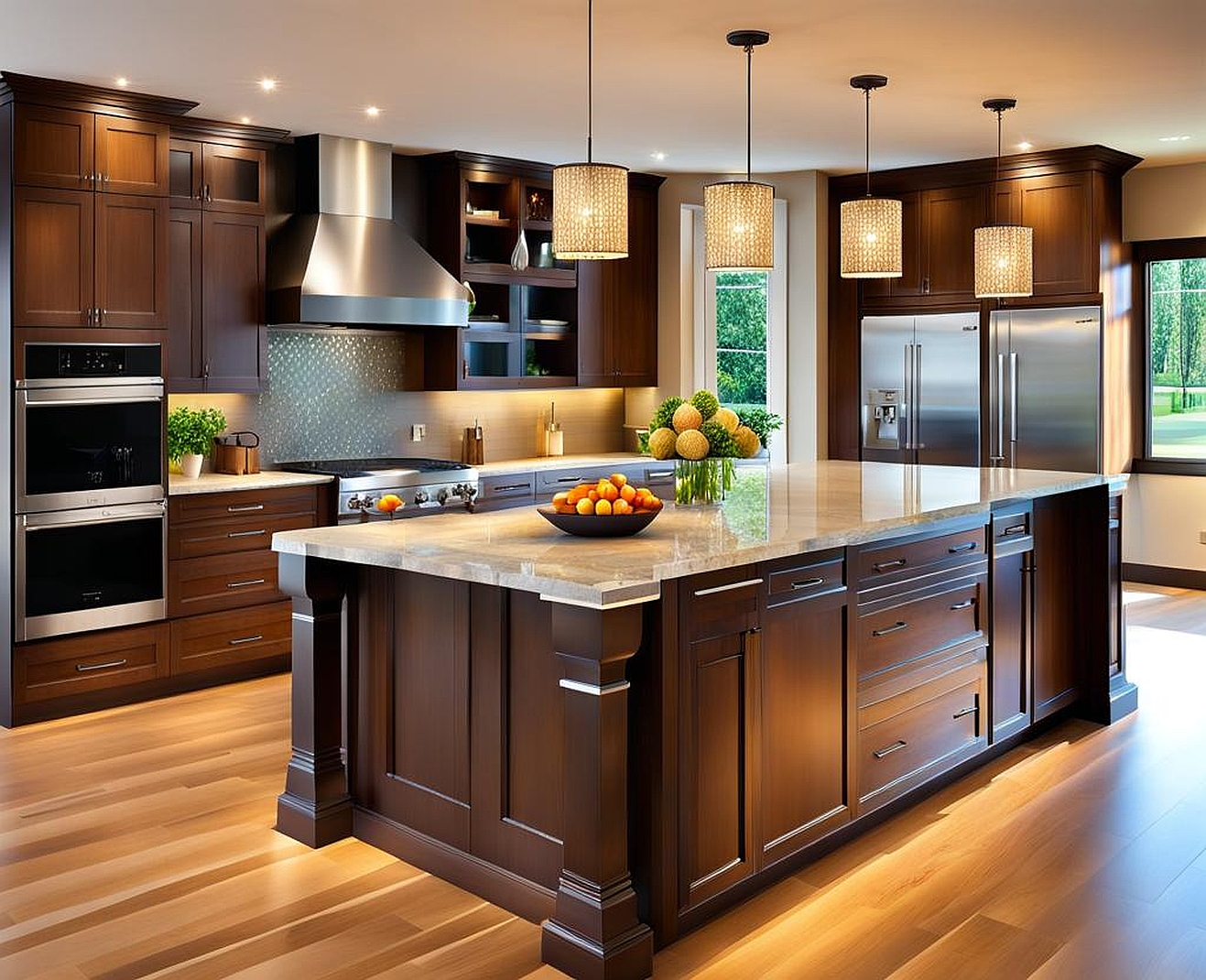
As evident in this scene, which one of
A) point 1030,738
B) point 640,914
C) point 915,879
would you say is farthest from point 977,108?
point 640,914

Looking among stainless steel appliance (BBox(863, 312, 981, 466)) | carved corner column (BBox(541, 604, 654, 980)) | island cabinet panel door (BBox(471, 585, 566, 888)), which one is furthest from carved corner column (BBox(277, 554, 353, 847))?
stainless steel appliance (BBox(863, 312, 981, 466))

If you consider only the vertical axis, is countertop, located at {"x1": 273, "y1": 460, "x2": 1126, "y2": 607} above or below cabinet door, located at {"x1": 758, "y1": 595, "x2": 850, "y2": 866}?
above

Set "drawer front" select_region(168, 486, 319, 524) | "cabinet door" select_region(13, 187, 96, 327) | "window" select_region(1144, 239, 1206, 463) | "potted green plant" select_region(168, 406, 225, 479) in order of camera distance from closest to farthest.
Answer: "cabinet door" select_region(13, 187, 96, 327)
"drawer front" select_region(168, 486, 319, 524)
"potted green plant" select_region(168, 406, 225, 479)
"window" select_region(1144, 239, 1206, 463)

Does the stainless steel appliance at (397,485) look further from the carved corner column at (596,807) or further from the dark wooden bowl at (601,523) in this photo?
the carved corner column at (596,807)

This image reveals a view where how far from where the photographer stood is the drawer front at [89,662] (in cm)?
525

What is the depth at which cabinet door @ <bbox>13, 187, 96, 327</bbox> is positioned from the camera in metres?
5.18

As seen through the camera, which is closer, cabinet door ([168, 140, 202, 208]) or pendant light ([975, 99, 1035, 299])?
pendant light ([975, 99, 1035, 299])

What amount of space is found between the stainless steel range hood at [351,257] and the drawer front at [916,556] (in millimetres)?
3436

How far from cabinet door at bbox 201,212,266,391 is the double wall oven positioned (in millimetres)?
496

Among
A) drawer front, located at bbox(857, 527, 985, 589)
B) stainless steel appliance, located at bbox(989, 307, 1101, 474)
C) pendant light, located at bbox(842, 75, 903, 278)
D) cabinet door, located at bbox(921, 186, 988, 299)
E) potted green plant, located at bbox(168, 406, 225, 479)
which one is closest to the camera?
drawer front, located at bbox(857, 527, 985, 589)

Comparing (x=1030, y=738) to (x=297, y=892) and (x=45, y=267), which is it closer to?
(x=297, y=892)

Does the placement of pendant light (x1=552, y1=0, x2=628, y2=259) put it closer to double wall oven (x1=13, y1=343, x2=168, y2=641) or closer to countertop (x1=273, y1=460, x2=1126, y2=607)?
countertop (x1=273, y1=460, x2=1126, y2=607)

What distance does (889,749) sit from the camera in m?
3.97

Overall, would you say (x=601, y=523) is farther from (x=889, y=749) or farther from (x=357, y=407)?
(x=357, y=407)
